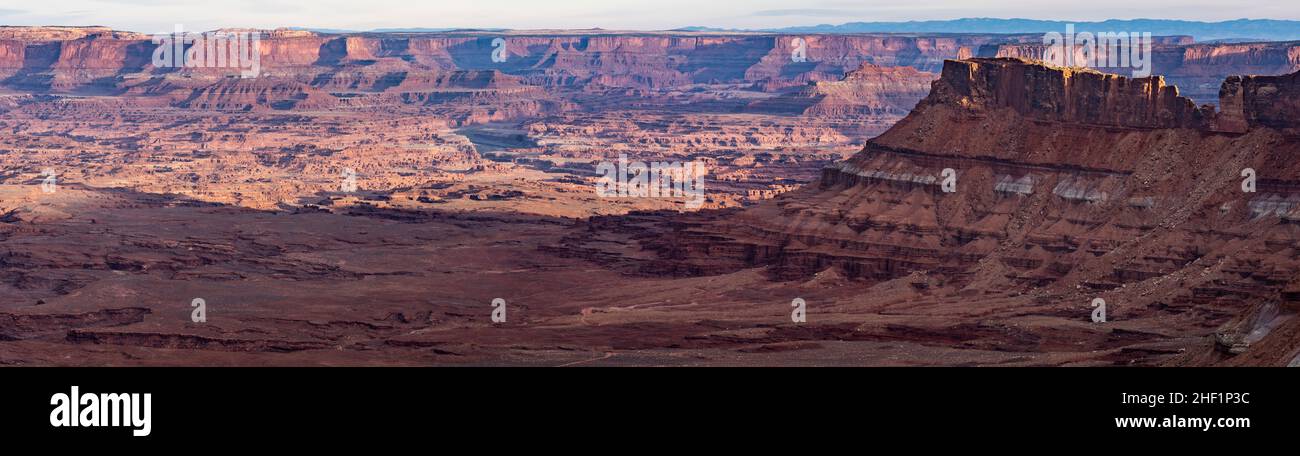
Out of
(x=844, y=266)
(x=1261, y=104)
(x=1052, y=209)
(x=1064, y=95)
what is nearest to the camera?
(x=1261, y=104)

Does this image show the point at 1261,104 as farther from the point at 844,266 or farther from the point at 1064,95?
the point at 844,266

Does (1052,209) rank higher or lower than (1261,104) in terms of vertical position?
lower

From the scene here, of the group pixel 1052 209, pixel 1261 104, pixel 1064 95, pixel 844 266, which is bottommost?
pixel 844 266

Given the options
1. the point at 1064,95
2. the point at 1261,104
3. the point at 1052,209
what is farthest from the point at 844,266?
the point at 1261,104

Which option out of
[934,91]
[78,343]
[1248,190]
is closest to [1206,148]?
[1248,190]

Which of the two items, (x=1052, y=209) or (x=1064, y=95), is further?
(x=1064, y=95)

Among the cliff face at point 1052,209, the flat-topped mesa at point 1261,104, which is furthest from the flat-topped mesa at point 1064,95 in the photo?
the flat-topped mesa at point 1261,104

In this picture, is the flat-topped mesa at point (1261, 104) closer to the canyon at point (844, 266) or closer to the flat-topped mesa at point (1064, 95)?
the canyon at point (844, 266)
